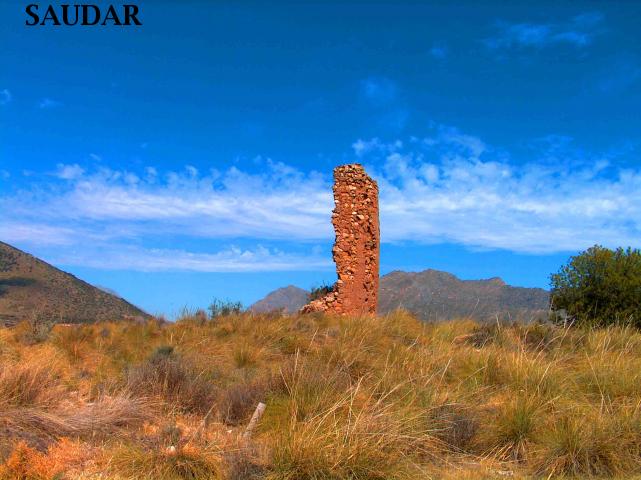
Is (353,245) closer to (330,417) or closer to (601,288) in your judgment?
(601,288)

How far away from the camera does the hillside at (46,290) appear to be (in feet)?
113

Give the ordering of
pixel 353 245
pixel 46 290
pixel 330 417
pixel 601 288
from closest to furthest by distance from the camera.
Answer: pixel 330 417 < pixel 601 288 < pixel 353 245 < pixel 46 290

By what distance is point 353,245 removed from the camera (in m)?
16.1

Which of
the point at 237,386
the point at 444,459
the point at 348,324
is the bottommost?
the point at 444,459

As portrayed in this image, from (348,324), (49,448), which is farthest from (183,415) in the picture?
(348,324)

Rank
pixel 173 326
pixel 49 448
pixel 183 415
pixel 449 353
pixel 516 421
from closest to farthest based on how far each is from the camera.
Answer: pixel 49 448 < pixel 516 421 < pixel 183 415 < pixel 449 353 < pixel 173 326

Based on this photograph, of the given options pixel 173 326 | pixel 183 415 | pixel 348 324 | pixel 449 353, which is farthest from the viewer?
pixel 173 326

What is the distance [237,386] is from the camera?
A: 7320 mm

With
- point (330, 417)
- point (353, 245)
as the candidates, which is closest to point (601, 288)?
point (353, 245)

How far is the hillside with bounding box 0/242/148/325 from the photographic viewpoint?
34.5 metres

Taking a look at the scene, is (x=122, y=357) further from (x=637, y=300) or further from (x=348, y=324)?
(x=637, y=300)

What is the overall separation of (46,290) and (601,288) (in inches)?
1428

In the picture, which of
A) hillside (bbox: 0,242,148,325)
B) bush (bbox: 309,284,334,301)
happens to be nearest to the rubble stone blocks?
bush (bbox: 309,284,334,301)

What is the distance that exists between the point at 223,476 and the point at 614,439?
12.5 feet
